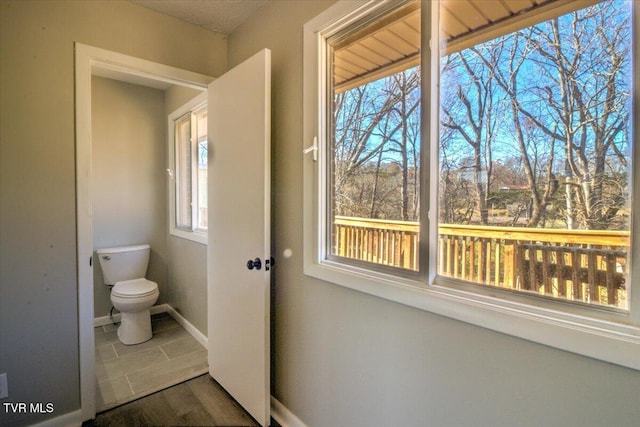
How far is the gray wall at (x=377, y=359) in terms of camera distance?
0.83m

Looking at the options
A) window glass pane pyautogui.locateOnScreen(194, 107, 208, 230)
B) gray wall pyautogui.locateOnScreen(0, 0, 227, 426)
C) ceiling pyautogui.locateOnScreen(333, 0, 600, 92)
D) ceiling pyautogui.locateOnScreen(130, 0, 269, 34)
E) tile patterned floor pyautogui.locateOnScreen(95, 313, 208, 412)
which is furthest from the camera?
window glass pane pyautogui.locateOnScreen(194, 107, 208, 230)

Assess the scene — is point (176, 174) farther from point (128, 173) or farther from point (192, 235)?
point (192, 235)

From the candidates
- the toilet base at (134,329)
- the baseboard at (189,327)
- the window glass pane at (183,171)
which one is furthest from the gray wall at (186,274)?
the toilet base at (134,329)

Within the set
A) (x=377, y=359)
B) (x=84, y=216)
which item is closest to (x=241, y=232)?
(x=84, y=216)

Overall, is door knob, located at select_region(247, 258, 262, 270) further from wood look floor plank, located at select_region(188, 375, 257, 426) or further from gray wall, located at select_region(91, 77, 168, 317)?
gray wall, located at select_region(91, 77, 168, 317)

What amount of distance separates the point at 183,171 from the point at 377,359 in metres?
2.66

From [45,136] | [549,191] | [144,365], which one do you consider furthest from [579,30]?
[144,365]

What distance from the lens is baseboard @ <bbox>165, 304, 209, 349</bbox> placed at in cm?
261

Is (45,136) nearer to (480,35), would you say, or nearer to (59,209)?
(59,209)

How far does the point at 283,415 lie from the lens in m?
1.74

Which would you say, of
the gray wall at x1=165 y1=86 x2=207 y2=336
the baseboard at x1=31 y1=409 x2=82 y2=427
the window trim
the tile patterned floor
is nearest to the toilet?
the tile patterned floor

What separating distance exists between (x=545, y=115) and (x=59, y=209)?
2198 millimetres

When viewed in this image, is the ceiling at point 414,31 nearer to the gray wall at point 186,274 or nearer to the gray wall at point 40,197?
the gray wall at point 40,197

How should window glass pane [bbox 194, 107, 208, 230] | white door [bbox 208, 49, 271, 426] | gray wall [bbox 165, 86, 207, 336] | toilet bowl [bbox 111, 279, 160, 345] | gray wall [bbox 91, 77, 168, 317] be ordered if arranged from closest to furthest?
white door [bbox 208, 49, 271, 426] < toilet bowl [bbox 111, 279, 160, 345] < gray wall [bbox 165, 86, 207, 336] < window glass pane [bbox 194, 107, 208, 230] < gray wall [bbox 91, 77, 168, 317]
